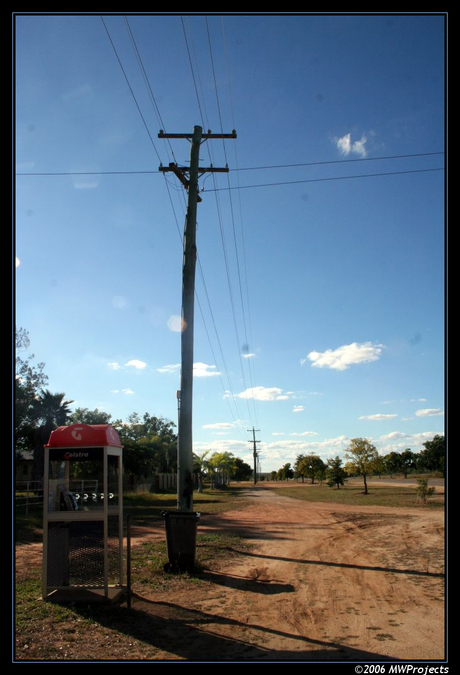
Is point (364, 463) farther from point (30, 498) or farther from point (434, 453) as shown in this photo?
point (434, 453)

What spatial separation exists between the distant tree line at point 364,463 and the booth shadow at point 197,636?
8.07 feet

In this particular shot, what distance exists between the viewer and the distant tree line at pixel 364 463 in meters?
39.0

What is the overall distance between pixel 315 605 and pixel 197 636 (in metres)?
2.20

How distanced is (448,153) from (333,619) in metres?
5.80

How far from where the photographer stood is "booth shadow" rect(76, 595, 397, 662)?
17.1ft

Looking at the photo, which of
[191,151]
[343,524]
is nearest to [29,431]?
[343,524]

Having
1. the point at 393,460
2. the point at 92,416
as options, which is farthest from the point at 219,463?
the point at 393,460

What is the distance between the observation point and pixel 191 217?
12.0m

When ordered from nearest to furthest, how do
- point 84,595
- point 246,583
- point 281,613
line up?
1. point 281,613
2. point 84,595
3. point 246,583

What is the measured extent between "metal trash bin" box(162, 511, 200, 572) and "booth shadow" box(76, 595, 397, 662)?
2091 millimetres

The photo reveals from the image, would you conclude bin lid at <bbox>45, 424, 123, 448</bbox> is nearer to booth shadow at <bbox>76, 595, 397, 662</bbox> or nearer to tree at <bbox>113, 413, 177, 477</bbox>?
booth shadow at <bbox>76, 595, 397, 662</bbox>

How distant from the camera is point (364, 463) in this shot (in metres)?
38.9

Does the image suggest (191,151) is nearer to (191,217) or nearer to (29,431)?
(191,217)

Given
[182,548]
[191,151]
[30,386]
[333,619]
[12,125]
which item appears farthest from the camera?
[30,386]
